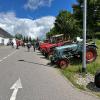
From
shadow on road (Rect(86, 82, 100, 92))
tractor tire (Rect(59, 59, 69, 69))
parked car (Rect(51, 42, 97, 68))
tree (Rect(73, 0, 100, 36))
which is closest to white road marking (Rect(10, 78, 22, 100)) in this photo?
shadow on road (Rect(86, 82, 100, 92))

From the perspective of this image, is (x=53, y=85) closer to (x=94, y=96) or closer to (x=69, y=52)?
(x=94, y=96)

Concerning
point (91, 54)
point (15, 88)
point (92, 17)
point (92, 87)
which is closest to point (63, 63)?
point (91, 54)

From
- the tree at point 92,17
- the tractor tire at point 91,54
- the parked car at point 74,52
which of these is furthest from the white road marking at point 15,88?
the tree at point 92,17

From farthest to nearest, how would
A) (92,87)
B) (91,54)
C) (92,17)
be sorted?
(92,17) < (91,54) < (92,87)

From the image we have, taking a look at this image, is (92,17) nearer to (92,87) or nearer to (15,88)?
(92,87)

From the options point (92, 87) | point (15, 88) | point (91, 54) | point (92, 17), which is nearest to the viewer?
point (15, 88)

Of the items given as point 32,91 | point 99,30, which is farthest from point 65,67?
point 99,30

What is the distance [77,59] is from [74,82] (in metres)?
10.0

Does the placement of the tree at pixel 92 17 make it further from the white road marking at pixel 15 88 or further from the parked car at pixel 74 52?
the white road marking at pixel 15 88

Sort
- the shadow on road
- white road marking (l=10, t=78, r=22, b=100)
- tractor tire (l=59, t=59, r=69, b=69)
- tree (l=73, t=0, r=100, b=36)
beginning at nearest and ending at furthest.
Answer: white road marking (l=10, t=78, r=22, b=100) → the shadow on road → tractor tire (l=59, t=59, r=69, b=69) → tree (l=73, t=0, r=100, b=36)

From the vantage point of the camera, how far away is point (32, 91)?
1112cm

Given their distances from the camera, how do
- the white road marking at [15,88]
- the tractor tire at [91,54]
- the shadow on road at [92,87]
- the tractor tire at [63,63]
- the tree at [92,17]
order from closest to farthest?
1. the white road marking at [15,88]
2. the shadow on road at [92,87]
3. the tractor tire at [63,63]
4. the tractor tire at [91,54]
5. the tree at [92,17]

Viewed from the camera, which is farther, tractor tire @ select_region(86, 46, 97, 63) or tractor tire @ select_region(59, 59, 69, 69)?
tractor tire @ select_region(86, 46, 97, 63)

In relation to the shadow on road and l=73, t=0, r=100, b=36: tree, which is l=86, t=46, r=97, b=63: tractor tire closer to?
the shadow on road
